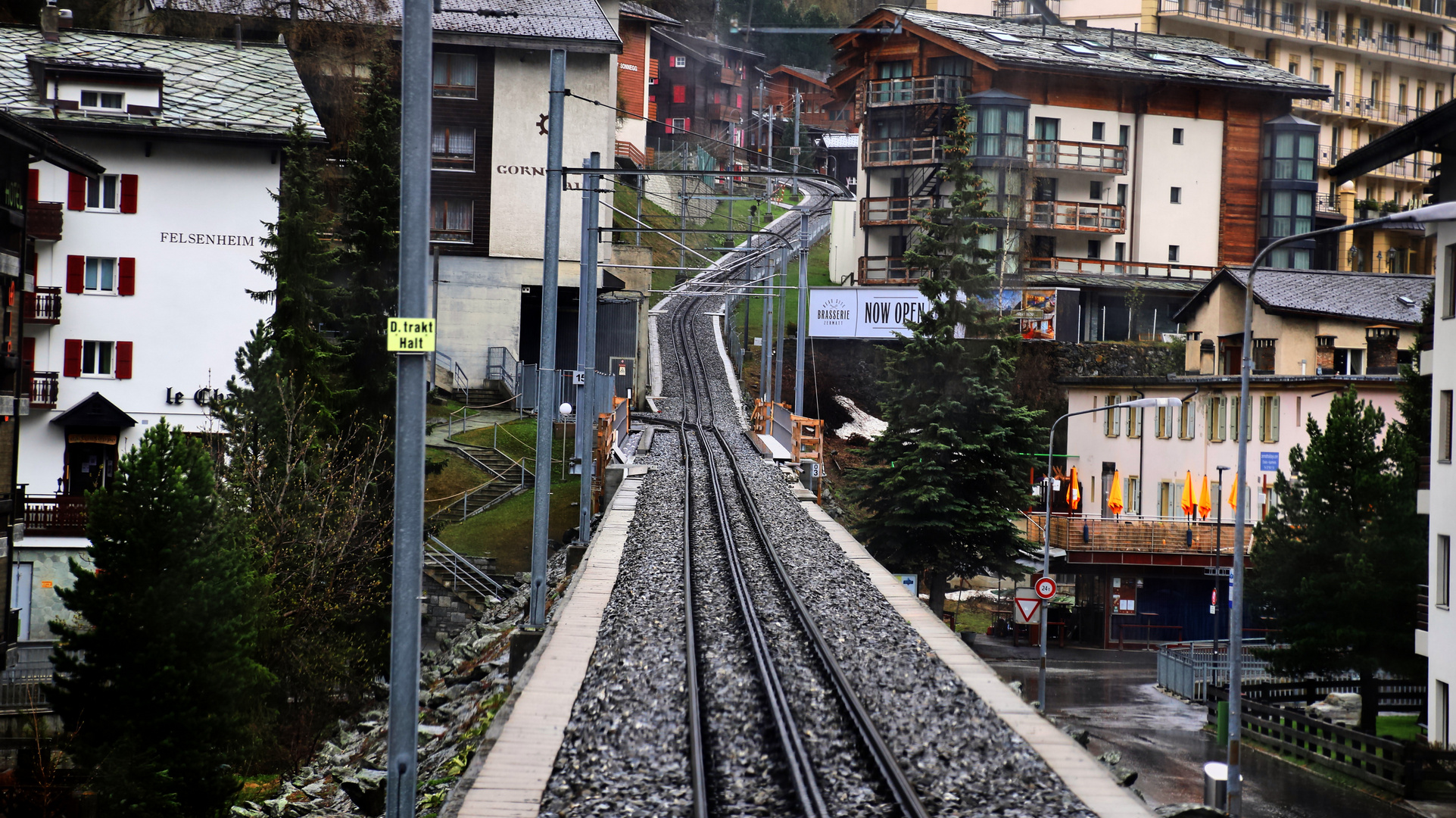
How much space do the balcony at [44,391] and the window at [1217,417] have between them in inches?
1619

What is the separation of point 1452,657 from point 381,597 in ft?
76.9

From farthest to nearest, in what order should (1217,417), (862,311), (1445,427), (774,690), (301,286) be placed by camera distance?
(862,311) → (1217,417) → (301,286) → (1445,427) → (774,690)

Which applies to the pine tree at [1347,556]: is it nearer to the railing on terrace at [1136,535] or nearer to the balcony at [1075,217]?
the railing on terrace at [1136,535]

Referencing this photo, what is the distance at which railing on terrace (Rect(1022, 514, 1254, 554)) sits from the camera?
45656 millimetres

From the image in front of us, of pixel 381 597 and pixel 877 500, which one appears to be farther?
pixel 877 500

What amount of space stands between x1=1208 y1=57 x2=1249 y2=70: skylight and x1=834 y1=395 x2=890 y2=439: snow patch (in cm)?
2797

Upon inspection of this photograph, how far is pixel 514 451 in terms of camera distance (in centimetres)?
4453

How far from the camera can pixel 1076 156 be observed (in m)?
64.1

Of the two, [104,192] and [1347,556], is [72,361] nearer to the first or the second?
[104,192]

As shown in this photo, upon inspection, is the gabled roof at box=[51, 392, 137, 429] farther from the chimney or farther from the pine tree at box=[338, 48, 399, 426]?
the chimney

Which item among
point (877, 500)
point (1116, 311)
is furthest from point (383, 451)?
point (1116, 311)

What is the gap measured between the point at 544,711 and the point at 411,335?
562 centimetres

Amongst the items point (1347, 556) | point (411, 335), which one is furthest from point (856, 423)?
point (411, 335)

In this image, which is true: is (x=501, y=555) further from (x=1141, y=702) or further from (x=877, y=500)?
(x=1141, y=702)
